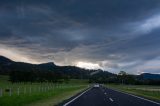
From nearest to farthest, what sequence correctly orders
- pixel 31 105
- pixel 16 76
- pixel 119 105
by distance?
pixel 119 105 → pixel 31 105 → pixel 16 76

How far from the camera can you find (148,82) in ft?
642

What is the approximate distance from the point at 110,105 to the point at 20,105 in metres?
6.36

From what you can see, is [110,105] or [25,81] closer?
[110,105]

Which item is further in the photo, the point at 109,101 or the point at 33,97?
the point at 33,97

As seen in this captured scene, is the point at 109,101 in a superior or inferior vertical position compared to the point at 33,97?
inferior

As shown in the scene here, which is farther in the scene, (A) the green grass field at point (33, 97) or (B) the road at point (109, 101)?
(A) the green grass field at point (33, 97)

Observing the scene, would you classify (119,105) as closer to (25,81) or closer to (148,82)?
(25,81)

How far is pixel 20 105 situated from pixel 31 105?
770 mm

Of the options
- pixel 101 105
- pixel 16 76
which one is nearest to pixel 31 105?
pixel 101 105

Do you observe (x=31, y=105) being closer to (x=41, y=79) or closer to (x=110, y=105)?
(x=110, y=105)

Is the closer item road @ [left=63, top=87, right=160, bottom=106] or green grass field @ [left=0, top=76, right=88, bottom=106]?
road @ [left=63, top=87, right=160, bottom=106]

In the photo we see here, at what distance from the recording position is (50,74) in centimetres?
19100

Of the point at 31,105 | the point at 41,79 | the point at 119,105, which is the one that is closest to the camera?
the point at 119,105

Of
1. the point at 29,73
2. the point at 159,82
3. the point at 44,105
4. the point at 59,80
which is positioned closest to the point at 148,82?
the point at 159,82
